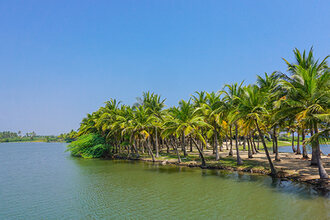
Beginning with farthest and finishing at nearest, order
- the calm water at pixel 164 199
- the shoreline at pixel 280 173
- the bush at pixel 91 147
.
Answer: the bush at pixel 91 147
the shoreline at pixel 280 173
the calm water at pixel 164 199

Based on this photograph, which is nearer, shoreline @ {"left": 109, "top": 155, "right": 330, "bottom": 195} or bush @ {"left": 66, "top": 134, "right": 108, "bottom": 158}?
shoreline @ {"left": 109, "top": 155, "right": 330, "bottom": 195}

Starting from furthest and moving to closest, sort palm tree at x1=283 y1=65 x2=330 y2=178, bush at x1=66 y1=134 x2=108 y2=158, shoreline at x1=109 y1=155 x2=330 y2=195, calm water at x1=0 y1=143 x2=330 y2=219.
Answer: bush at x1=66 y1=134 x2=108 y2=158 → palm tree at x1=283 y1=65 x2=330 y2=178 → shoreline at x1=109 y1=155 x2=330 y2=195 → calm water at x1=0 y1=143 x2=330 y2=219

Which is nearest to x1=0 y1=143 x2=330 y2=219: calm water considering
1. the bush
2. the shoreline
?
the shoreline

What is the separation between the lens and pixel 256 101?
2322 centimetres

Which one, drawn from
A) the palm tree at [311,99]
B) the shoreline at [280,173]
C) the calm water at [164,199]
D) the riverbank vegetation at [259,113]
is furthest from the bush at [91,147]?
the palm tree at [311,99]

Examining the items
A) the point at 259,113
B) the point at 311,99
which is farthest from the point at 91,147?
the point at 311,99

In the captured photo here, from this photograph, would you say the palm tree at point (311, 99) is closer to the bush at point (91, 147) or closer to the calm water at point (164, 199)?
the calm water at point (164, 199)

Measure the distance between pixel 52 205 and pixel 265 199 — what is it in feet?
56.6

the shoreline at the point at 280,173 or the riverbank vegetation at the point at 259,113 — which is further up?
the riverbank vegetation at the point at 259,113

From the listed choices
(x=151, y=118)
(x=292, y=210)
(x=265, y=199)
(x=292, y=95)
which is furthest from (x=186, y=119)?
(x=292, y=210)

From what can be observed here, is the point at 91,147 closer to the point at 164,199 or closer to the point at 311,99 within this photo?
the point at 164,199

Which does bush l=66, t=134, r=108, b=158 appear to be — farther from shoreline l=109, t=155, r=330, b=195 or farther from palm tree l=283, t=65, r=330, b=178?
palm tree l=283, t=65, r=330, b=178

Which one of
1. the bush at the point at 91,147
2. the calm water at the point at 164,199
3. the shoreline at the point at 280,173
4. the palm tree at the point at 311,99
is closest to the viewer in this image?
the calm water at the point at 164,199

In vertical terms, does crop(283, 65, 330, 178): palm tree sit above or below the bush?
above
